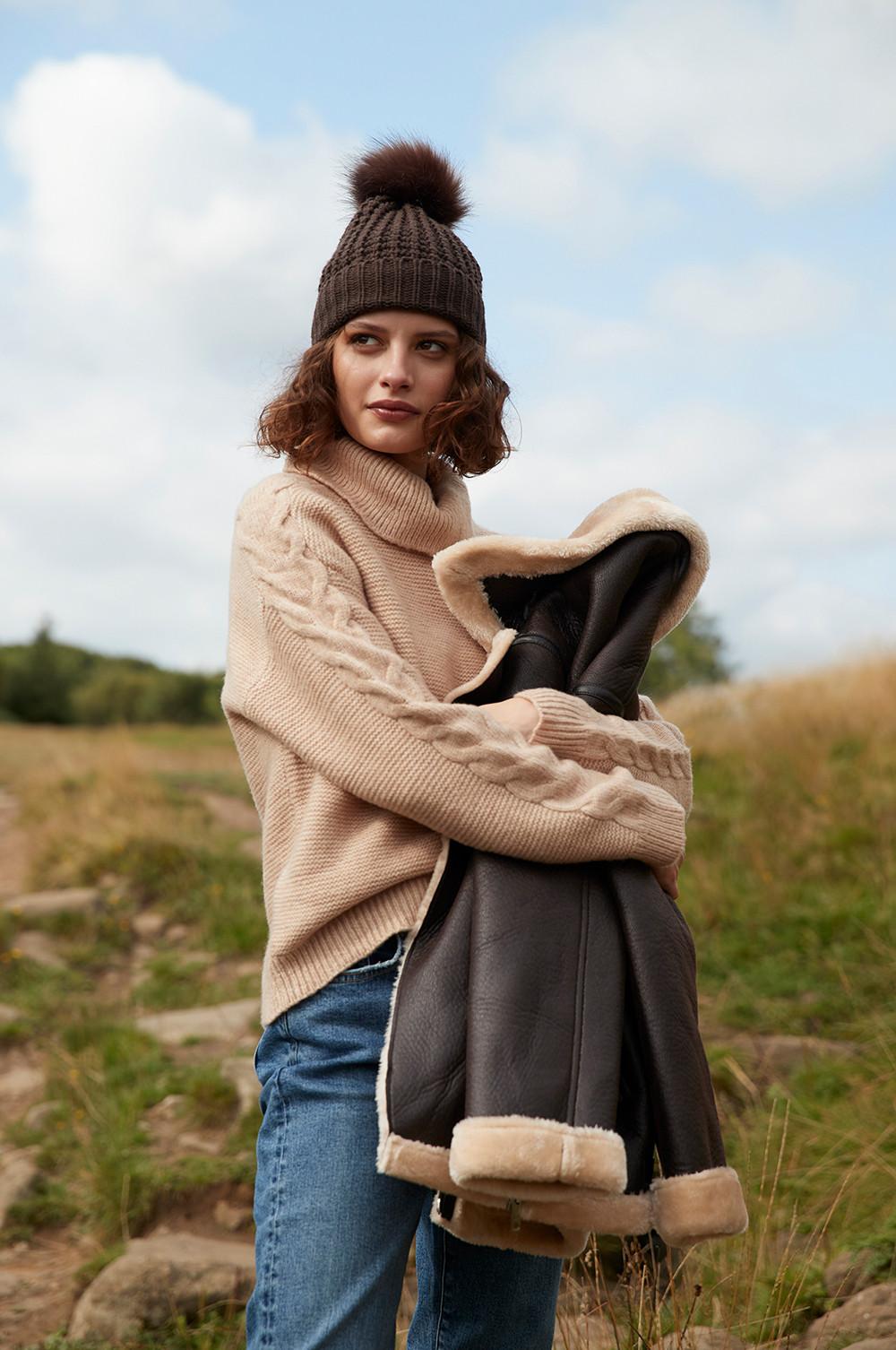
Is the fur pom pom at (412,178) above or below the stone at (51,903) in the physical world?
above

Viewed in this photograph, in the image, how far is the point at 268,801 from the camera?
2.22m

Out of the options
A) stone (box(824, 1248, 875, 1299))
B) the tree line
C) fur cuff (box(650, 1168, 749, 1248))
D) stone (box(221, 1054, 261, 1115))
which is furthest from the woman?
the tree line

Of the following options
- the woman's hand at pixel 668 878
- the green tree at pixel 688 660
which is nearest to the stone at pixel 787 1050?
the woman's hand at pixel 668 878

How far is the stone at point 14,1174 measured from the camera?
4.84 meters

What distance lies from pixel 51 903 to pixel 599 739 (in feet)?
22.4

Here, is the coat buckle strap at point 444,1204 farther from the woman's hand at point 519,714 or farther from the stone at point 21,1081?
the stone at point 21,1081

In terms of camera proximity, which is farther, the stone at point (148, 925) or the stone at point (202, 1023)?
the stone at point (148, 925)

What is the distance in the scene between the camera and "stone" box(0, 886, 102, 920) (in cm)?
799

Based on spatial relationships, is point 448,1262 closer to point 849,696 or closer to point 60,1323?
point 60,1323

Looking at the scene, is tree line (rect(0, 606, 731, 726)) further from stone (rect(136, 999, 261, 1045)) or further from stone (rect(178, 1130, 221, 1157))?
stone (rect(178, 1130, 221, 1157))

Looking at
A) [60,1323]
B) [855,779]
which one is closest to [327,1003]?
[60,1323]

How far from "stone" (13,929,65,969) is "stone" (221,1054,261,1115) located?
80.3 inches

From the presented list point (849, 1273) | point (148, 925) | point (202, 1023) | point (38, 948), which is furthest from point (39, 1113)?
point (849, 1273)

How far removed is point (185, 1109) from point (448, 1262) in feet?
11.4
